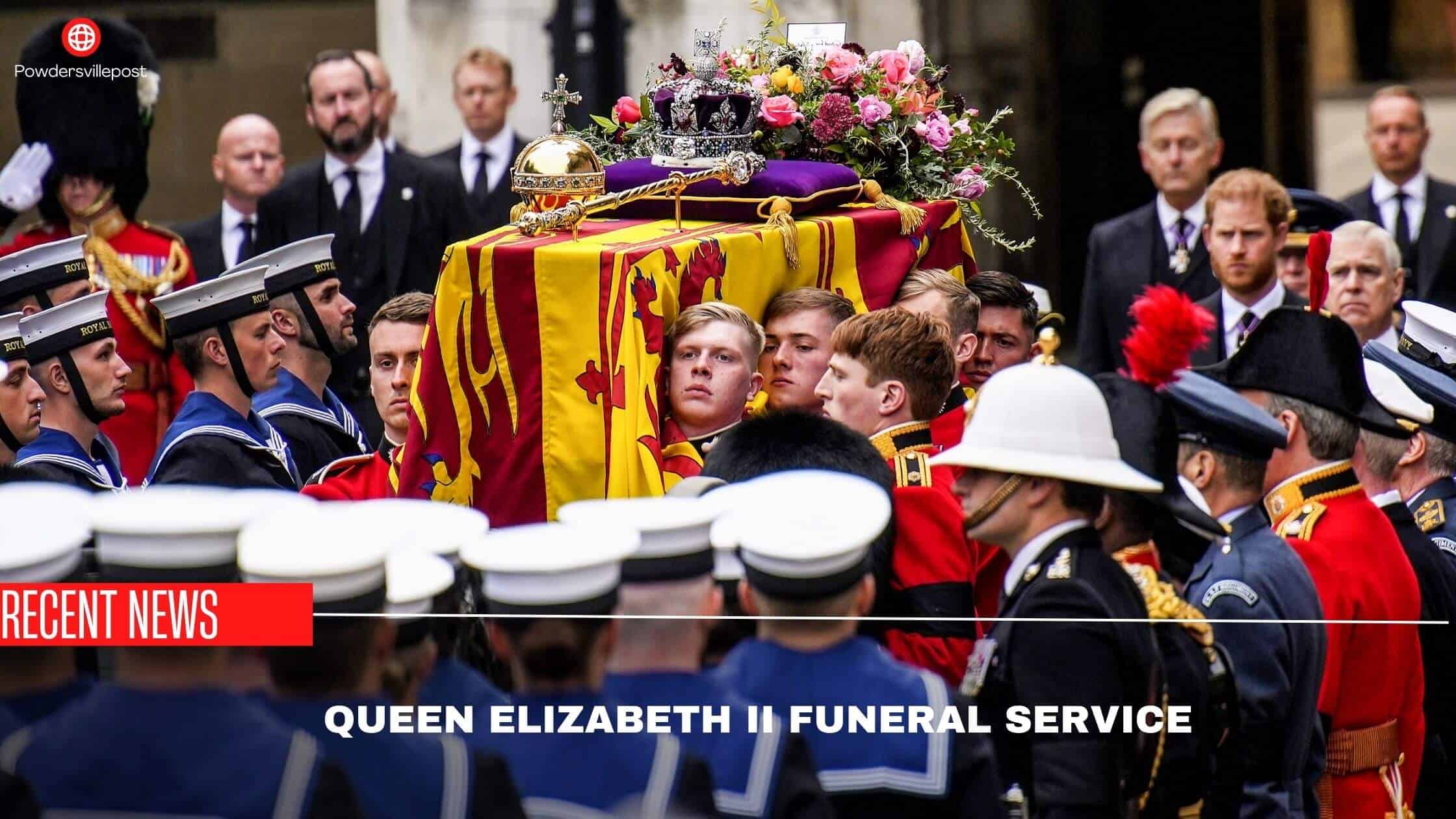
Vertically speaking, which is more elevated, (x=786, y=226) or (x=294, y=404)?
(x=786, y=226)

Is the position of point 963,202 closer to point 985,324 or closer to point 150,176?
point 985,324

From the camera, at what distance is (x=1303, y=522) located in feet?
14.3

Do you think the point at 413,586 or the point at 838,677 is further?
the point at 838,677

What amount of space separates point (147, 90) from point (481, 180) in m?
1.51

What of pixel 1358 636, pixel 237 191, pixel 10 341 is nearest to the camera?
pixel 1358 636

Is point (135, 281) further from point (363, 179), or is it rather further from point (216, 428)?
point (216, 428)

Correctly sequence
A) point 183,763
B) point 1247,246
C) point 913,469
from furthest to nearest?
point 1247,246
point 913,469
point 183,763

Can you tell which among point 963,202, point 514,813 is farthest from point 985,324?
point 514,813

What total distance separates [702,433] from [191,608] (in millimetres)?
1755

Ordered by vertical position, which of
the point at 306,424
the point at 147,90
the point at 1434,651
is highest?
the point at 147,90

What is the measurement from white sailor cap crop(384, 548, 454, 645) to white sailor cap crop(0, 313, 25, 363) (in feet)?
7.01

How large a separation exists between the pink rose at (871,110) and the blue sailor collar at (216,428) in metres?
1.86

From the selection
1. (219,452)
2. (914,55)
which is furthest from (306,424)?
(914,55)

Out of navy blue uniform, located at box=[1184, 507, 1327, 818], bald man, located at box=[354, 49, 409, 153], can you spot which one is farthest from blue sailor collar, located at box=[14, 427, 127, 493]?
bald man, located at box=[354, 49, 409, 153]
